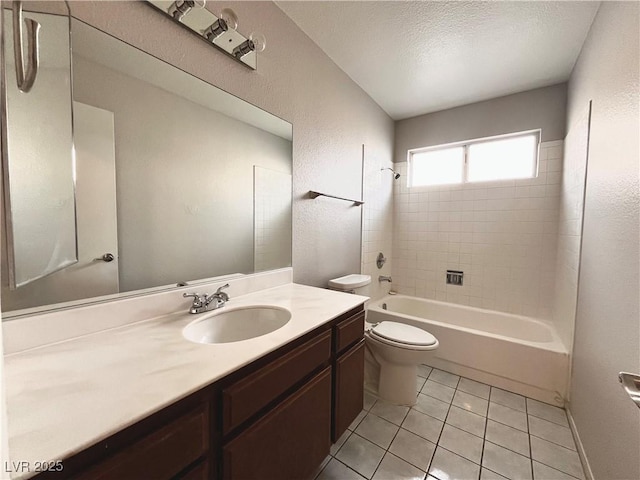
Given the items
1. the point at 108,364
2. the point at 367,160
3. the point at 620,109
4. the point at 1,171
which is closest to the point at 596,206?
the point at 620,109

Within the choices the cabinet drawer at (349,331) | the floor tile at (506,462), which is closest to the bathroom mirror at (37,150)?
the cabinet drawer at (349,331)

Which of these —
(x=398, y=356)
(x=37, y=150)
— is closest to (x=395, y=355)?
(x=398, y=356)

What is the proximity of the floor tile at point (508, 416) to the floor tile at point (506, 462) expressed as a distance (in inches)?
10.3

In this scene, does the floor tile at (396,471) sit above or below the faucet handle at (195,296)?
below

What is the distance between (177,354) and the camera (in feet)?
2.51

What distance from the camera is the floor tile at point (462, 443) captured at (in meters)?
1.38

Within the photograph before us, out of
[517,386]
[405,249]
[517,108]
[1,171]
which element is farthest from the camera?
[405,249]

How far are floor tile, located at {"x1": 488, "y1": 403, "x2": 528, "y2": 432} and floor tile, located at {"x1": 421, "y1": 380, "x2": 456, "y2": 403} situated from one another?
0.25 meters

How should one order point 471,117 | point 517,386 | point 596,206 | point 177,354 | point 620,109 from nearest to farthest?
point 177,354, point 620,109, point 596,206, point 517,386, point 471,117

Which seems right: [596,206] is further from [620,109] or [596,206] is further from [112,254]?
[112,254]

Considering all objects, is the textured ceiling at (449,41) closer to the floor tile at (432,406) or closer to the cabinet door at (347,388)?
the cabinet door at (347,388)

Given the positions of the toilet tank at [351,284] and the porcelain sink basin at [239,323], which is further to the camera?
the toilet tank at [351,284]

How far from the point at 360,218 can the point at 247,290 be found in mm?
1383

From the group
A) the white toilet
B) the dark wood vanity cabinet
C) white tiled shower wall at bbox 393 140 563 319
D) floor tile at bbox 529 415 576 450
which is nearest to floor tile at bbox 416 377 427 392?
the white toilet
